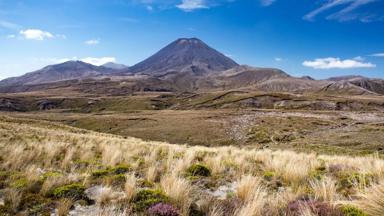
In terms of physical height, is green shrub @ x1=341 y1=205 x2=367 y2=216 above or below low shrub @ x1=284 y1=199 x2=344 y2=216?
above

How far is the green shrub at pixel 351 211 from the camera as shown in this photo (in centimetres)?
551

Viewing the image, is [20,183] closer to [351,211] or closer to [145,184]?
[145,184]

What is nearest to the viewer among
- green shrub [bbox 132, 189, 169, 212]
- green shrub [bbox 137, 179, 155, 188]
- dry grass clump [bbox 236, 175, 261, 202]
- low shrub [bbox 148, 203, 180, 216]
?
low shrub [bbox 148, 203, 180, 216]

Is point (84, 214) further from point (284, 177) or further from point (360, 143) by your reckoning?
point (360, 143)

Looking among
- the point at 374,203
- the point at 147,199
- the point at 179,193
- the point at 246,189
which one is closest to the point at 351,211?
the point at 374,203

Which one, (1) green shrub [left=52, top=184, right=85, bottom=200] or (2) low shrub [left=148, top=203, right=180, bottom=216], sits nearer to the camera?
(2) low shrub [left=148, top=203, right=180, bottom=216]

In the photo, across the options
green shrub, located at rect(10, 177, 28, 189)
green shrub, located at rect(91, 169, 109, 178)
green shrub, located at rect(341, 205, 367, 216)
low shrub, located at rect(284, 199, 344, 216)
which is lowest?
green shrub, located at rect(91, 169, 109, 178)

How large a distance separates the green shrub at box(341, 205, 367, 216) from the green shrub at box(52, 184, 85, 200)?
559 centimetres

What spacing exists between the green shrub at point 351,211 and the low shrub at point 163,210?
3072mm

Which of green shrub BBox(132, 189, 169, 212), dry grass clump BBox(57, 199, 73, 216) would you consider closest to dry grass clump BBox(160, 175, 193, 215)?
green shrub BBox(132, 189, 169, 212)

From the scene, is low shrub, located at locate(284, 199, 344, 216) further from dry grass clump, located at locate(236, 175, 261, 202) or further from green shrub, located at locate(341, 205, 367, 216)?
dry grass clump, located at locate(236, 175, 261, 202)

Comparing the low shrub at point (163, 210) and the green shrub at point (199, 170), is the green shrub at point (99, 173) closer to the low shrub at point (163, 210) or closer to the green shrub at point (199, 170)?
the green shrub at point (199, 170)

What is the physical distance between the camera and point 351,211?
5.61 meters

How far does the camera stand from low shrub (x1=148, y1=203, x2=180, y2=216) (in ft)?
19.7
